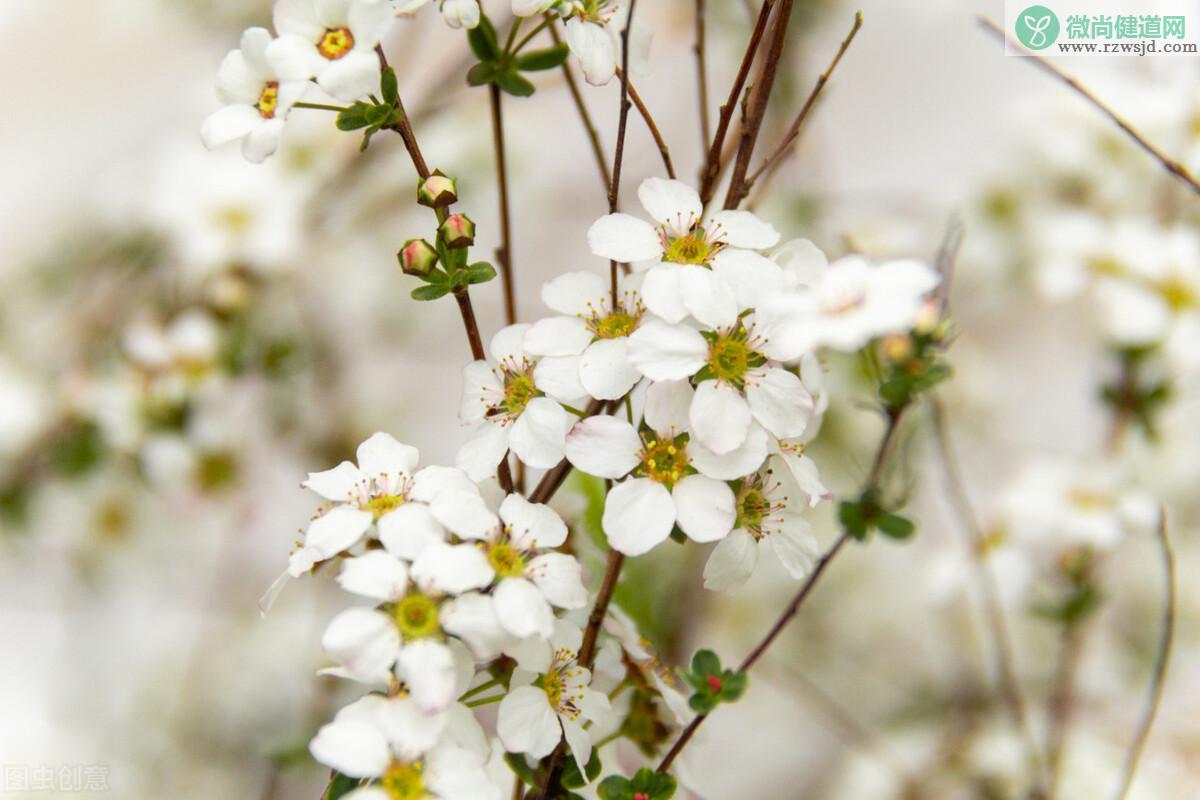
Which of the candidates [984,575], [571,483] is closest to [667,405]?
[571,483]

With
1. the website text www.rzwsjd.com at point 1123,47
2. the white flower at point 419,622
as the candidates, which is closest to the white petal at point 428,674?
the white flower at point 419,622

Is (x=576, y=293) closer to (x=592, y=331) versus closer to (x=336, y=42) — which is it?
(x=592, y=331)

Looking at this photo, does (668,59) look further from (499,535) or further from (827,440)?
(499,535)

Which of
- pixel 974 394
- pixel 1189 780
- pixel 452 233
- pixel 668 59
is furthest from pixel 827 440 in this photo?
pixel 668 59

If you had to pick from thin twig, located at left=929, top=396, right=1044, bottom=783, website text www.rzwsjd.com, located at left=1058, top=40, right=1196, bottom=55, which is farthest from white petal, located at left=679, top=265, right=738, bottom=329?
website text www.rzwsjd.com, located at left=1058, top=40, right=1196, bottom=55

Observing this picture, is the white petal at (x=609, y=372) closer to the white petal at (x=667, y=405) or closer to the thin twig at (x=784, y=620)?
the white petal at (x=667, y=405)

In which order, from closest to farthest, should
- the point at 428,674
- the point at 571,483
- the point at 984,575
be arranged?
1. the point at 428,674
2. the point at 571,483
3. the point at 984,575

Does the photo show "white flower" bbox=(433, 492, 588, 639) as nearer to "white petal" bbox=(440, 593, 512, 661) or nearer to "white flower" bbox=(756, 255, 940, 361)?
"white petal" bbox=(440, 593, 512, 661)
